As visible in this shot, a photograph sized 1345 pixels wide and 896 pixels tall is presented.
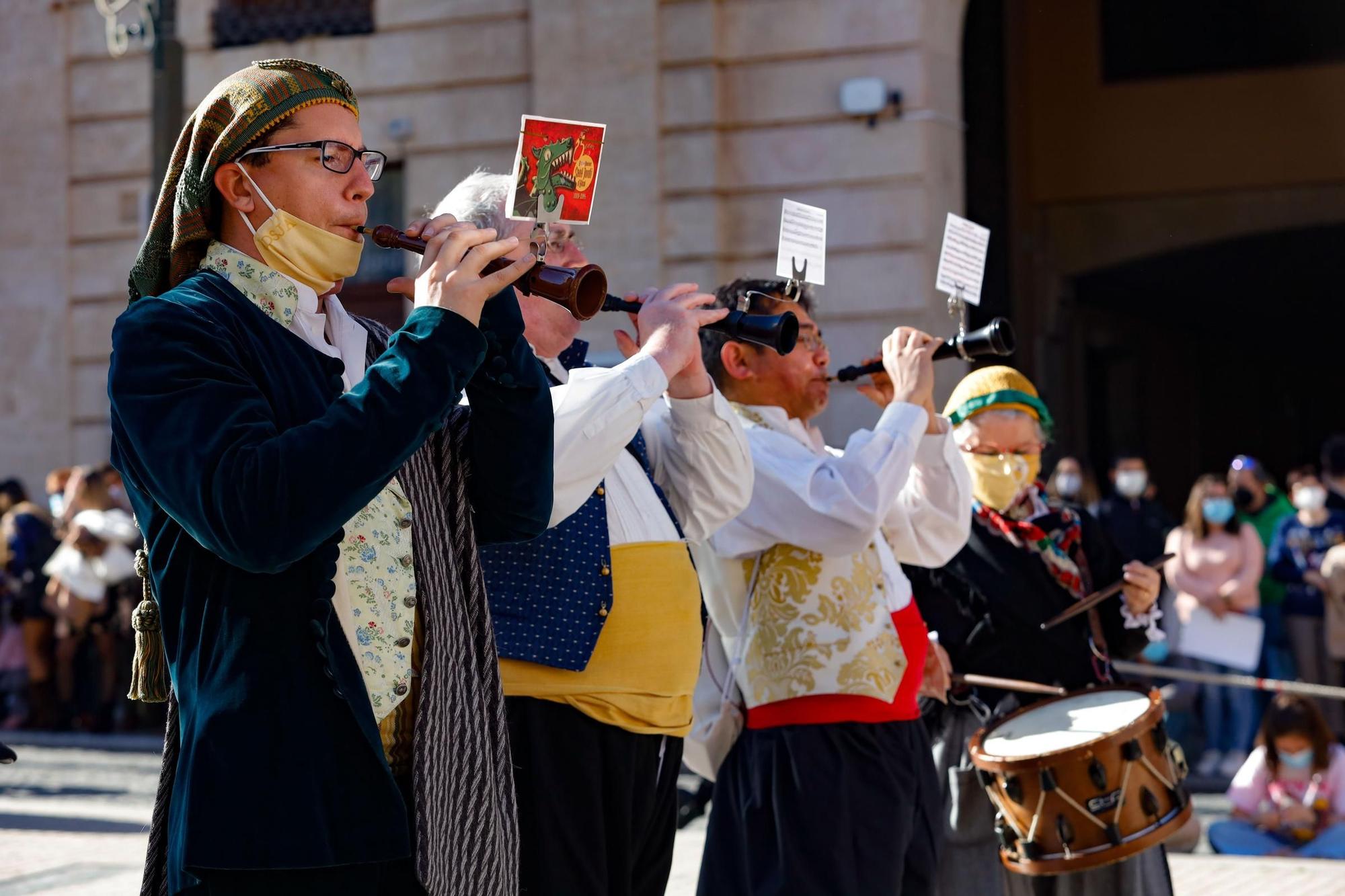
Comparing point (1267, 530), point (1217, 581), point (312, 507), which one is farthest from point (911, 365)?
point (1267, 530)

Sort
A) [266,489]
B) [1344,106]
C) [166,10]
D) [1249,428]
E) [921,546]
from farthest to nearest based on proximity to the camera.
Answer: [1249,428], [1344,106], [166,10], [921,546], [266,489]

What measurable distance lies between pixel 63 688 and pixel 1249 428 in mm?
16204

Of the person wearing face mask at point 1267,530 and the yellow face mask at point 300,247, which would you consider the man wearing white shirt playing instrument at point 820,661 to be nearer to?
the yellow face mask at point 300,247

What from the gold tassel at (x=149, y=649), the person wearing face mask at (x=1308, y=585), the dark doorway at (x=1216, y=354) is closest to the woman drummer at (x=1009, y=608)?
the gold tassel at (x=149, y=649)

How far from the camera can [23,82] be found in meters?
14.6

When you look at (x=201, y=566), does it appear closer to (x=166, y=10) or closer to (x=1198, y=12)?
(x=166, y=10)

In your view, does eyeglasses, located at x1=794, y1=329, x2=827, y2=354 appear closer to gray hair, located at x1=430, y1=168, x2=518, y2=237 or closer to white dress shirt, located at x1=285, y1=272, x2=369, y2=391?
gray hair, located at x1=430, y1=168, x2=518, y2=237

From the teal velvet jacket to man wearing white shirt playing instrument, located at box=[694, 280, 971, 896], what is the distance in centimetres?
181

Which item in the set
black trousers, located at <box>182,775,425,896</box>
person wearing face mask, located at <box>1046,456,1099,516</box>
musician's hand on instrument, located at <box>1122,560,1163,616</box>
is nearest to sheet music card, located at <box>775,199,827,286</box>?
A: musician's hand on instrument, located at <box>1122,560,1163,616</box>

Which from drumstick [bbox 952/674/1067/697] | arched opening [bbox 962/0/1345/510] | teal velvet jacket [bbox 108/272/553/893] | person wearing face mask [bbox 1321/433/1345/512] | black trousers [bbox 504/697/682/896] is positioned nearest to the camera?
teal velvet jacket [bbox 108/272/553/893]

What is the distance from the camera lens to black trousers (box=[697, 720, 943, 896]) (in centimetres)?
413

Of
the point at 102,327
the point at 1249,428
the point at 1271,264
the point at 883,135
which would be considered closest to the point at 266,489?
the point at 883,135

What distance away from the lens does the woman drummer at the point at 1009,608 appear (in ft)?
16.8

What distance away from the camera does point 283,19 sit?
1394 centimetres
